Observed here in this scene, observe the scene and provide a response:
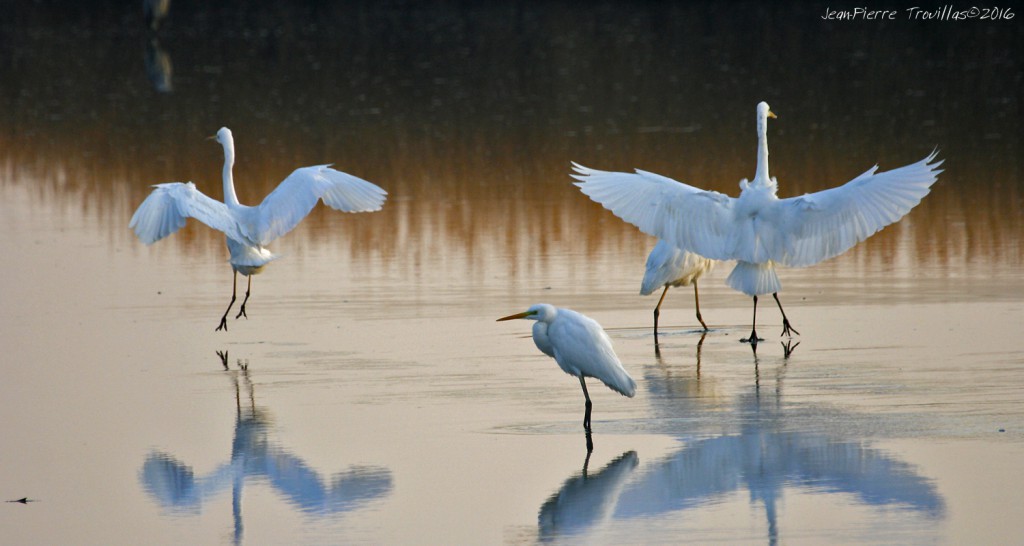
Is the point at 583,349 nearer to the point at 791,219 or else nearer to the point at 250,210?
the point at 791,219

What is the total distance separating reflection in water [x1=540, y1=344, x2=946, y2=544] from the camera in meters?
7.03

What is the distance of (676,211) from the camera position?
37.1ft

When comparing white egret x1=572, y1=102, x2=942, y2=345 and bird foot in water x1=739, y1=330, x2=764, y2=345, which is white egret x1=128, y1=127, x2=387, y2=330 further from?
bird foot in water x1=739, y1=330, x2=764, y2=345

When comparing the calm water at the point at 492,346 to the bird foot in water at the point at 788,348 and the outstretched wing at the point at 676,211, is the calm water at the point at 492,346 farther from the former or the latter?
the outstretched wing at the point at 676,211

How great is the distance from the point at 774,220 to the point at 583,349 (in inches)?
125

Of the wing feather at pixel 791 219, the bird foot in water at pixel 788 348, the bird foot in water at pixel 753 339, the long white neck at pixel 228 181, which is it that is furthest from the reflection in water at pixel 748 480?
the long white neck at pixel 228 181

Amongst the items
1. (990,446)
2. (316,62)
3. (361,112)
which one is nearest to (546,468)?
(990,446)

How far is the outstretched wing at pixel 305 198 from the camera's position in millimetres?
12609

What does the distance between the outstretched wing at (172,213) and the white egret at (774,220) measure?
306 cm

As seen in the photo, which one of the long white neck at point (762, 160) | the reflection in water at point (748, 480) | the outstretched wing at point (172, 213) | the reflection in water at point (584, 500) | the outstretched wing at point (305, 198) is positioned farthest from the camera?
the outstretched wing at point (305, 198)

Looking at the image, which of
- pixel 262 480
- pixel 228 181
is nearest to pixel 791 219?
pixel 262 480

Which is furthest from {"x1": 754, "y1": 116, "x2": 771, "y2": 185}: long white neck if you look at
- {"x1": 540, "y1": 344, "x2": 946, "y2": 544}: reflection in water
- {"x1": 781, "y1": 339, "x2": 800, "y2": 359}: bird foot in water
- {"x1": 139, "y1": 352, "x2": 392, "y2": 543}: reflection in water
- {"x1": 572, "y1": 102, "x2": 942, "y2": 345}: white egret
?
{"x1": 139, "y1": 352, "x2": 392, "y2": 543}: reflection in water

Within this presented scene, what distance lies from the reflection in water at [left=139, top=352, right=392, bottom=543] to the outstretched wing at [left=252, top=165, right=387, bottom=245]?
405 centimetres

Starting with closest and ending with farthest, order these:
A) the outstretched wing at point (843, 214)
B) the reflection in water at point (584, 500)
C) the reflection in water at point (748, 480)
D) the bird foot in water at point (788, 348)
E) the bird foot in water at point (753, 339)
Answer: the reflection in water at point (584, 500) < the reflection in water at point (748, 480) < the bird foot in water at point (788, 348) < the outstretched wing at point (843, 214) < the bird foot in water at point (753, 339)
